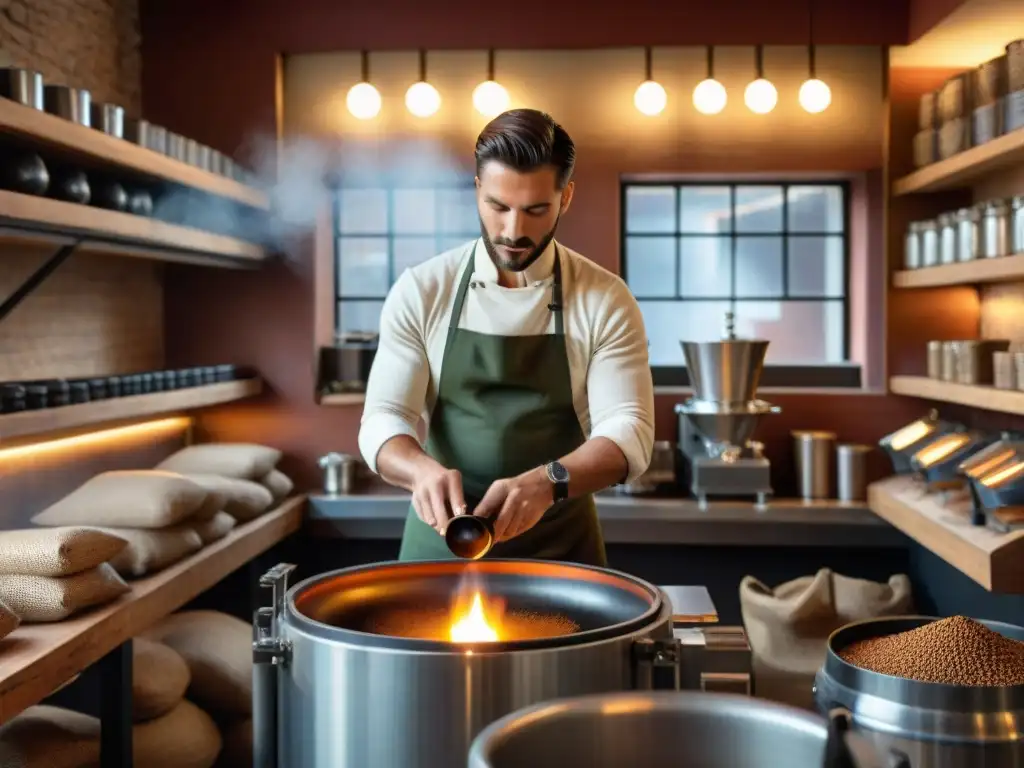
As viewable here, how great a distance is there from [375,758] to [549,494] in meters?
0.67

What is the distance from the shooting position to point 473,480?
236 cm

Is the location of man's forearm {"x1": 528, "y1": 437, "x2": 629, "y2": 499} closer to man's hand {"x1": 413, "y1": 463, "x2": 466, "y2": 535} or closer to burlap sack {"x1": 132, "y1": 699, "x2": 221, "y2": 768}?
man's hand {"x1": 413, "y1": 463, "x2": 466, "y2": 535}

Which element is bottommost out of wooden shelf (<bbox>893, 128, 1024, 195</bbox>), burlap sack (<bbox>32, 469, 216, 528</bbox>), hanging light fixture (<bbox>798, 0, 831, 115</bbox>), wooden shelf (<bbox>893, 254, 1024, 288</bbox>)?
burlap sack (<bbox>32, 469, 216, 528</bbox>)

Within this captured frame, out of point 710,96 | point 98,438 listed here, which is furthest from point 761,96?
point 98,438

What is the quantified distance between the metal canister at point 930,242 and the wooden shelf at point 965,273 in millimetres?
32

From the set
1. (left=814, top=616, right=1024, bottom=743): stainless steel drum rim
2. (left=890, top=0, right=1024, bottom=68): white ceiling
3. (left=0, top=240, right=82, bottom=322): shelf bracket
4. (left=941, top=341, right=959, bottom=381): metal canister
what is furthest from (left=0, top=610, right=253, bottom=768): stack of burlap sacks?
(left=890, top=0, right=1024, bottom=68): white ceiling

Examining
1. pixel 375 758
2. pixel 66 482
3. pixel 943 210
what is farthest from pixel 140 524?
pixel 943 210

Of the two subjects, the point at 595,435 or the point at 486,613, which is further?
the point at 595,435

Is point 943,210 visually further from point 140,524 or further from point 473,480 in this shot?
point 140,524

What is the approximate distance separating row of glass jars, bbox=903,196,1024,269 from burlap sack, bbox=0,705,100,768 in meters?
2.95

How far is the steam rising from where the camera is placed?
15.3 ft

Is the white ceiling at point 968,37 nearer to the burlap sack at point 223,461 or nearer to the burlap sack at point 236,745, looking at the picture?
the burlap sack at point 223,461

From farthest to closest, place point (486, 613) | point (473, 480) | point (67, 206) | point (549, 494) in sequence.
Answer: point (67, 206), point (473, 480), point (549, 494), point (486, 613)

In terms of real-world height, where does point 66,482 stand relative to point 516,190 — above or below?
below
